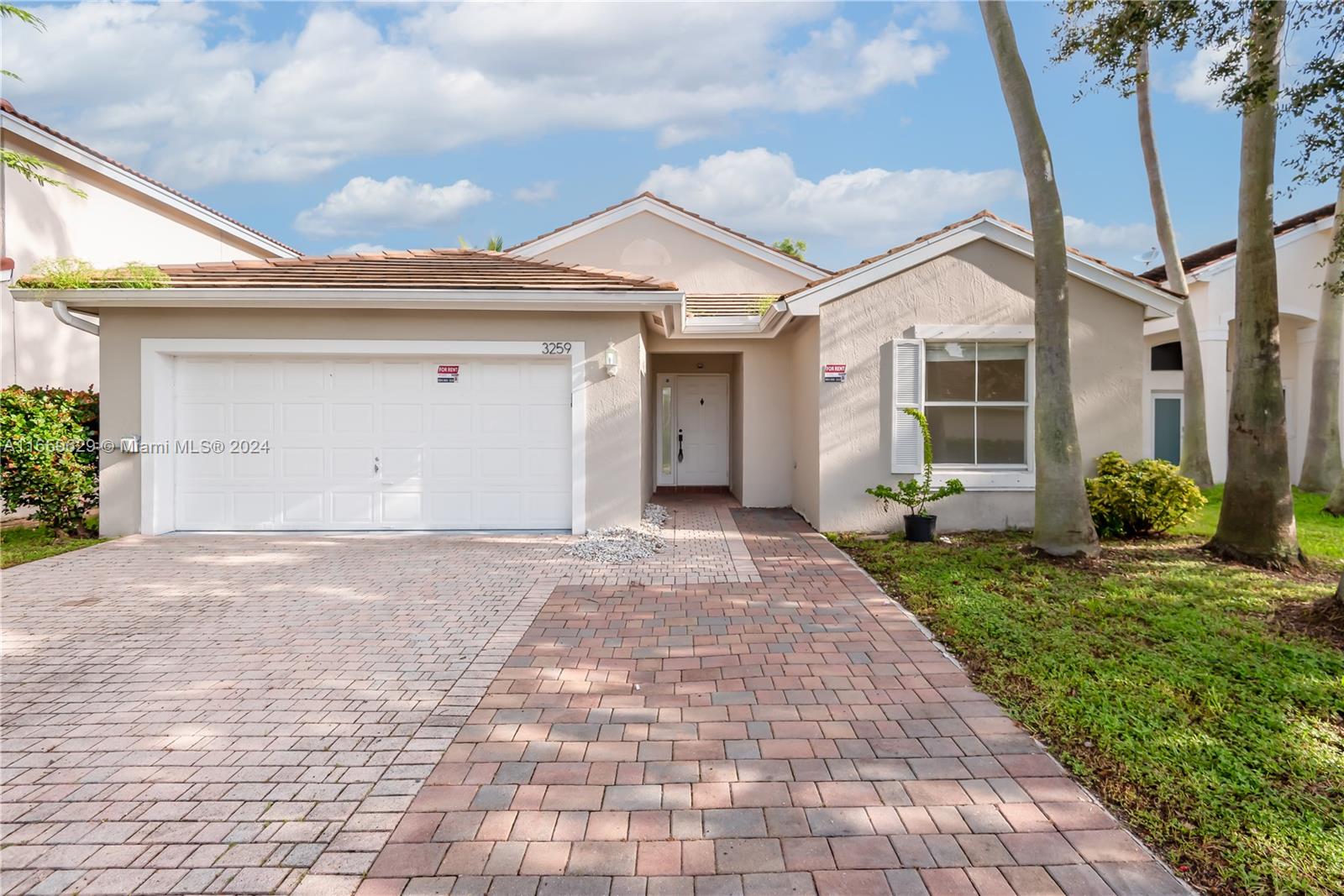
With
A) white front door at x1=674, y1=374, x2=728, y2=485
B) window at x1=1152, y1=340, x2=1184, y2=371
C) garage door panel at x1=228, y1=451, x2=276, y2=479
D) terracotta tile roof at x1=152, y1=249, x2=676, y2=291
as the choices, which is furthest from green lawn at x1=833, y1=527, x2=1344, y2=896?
window at x1=1152, y1=340, x2=1184, y2=371

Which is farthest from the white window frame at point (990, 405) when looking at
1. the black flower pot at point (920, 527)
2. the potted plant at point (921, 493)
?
the black flower pot at point (920, 527)

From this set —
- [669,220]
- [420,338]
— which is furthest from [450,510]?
[669,220]

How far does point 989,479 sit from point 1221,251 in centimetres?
1322

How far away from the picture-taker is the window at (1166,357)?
1590 cm

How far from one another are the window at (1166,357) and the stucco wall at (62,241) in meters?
22.5

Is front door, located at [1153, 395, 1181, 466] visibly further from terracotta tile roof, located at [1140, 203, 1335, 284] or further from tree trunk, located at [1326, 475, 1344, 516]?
tree trunk, located at [1326, 475, 1344, 516]

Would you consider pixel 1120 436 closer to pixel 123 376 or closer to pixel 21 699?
pixel 21 699

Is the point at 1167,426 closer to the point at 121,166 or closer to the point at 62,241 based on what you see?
the point at 121,166

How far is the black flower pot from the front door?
10.3 m

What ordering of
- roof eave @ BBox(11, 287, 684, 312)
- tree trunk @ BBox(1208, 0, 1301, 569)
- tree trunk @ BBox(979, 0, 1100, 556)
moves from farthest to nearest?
roof eave @ BBox(11, 287, 684, 312) < tree trunk @ BBox(979, 0, 1100, 556) < tree trunk @ BBox(1208, 0, 1301, 569)

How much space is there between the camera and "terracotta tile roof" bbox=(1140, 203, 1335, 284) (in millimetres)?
14219

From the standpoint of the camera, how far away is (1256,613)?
559cm

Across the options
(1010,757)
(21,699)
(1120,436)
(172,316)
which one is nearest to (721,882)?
(1010,757)

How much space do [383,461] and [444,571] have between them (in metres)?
2.80
